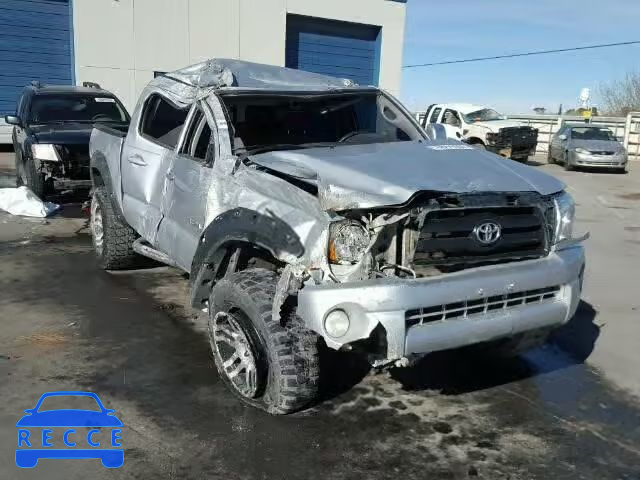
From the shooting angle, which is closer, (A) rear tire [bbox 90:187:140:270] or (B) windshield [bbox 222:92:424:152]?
(B) windshield [bbox 222:92:424:152]

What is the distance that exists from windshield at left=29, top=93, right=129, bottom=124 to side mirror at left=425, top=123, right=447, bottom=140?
21.4ft

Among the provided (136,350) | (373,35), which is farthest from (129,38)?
(136,350)

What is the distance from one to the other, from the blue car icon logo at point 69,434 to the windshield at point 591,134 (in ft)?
69.1

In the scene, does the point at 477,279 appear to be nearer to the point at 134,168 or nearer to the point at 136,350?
the point at 136,350

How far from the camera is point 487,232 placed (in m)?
3.45

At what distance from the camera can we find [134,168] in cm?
558

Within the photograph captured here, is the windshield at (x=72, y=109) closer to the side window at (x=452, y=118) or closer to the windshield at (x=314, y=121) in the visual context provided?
the windshield at (x=314, y=121)

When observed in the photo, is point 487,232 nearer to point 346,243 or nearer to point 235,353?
point 346,243

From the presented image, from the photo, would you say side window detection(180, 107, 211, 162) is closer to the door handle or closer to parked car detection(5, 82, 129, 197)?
the door handle

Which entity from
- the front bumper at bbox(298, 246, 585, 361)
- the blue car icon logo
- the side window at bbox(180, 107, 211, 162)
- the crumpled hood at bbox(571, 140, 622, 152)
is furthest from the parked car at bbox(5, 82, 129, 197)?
the crumpled hood at bbox(571, 140, 622, 152)

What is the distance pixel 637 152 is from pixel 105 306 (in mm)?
26394

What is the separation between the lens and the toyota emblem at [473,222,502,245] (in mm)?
3424

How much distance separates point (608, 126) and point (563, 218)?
2641 cm

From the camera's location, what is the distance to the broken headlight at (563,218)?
383cm
